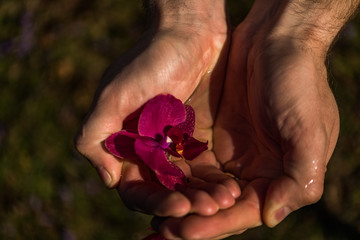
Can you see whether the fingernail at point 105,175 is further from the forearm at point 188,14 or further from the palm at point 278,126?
the forearm at point 188,14

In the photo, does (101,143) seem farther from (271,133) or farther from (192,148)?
(271,133)

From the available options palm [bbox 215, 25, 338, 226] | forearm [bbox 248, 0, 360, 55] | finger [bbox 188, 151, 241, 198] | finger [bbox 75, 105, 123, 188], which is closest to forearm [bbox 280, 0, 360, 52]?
forearm [bbox 248, 0, 360, 55]

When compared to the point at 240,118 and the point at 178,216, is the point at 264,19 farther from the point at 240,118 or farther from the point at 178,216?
the point at 178,216

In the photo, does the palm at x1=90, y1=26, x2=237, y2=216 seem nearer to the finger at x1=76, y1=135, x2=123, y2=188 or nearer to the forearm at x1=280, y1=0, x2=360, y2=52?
the finger at x1=76, y1=135, x2=123, y2=188

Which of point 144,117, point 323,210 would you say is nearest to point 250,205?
point 144,117

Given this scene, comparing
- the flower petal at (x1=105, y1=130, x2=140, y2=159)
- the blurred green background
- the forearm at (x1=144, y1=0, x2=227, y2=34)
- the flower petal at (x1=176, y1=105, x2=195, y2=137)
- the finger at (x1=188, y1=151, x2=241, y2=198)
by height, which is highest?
Result: the forearm at (x1=144, y1=0, x2=227, y2=34)

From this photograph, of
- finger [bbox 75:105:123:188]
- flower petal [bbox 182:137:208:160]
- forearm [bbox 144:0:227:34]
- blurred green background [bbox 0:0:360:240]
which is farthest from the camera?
blurred green background [bbox 0:0:360:240]

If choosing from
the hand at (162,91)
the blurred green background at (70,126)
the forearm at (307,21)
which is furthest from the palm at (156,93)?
the blurred green background at (70,126)
